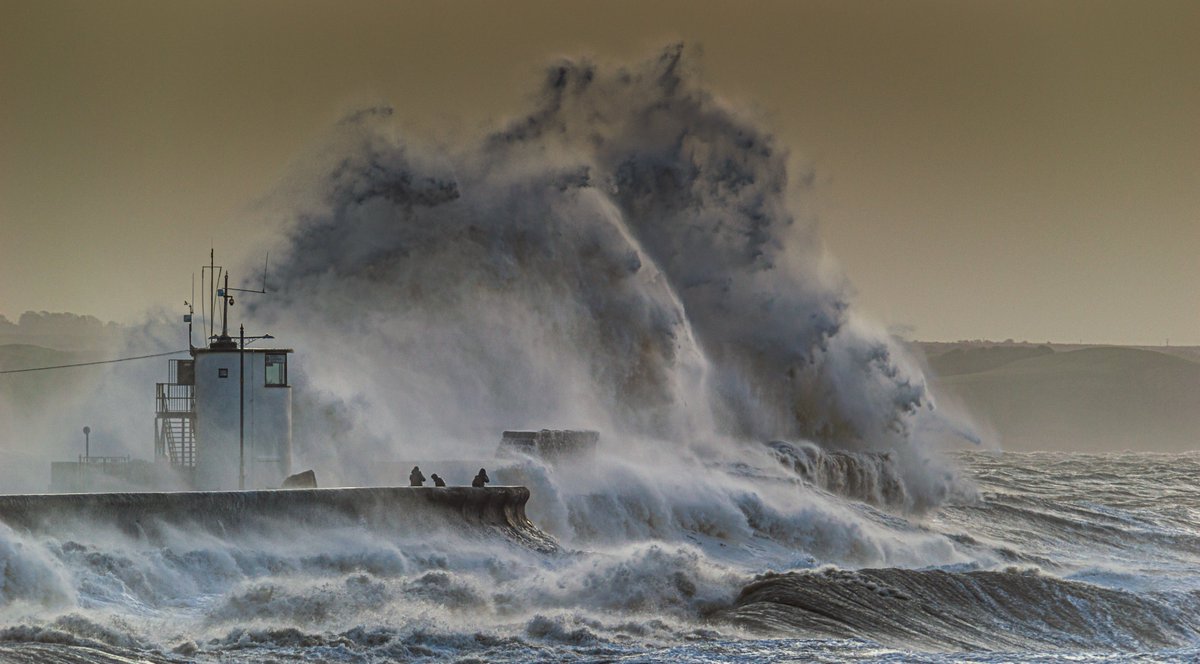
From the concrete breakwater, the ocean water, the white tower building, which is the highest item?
the white tower building

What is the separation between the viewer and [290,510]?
2052 cm

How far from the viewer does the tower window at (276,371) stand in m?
24.1

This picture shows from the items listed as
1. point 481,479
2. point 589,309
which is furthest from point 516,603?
point 589,309

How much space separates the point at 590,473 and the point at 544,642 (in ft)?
36.9

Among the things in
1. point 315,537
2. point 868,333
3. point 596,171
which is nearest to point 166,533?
point 315,537

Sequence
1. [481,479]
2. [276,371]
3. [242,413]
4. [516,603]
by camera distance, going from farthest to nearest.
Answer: [481,479] → [276,371] → [242,413] → [516,603]

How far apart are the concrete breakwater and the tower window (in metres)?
2.97

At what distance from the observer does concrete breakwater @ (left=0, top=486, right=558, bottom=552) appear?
18.4m

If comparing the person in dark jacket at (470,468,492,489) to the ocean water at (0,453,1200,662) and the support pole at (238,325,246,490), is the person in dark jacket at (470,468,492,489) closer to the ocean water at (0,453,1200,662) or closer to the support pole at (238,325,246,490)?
the ocean water at (0,453,1200,662)

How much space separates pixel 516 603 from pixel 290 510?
9.98 ft

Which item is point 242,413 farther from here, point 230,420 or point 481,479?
point 481,479

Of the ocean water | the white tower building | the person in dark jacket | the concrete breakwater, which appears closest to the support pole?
the white tower building

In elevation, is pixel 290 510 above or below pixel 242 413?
below

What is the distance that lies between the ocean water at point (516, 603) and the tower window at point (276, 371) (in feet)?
11.0
